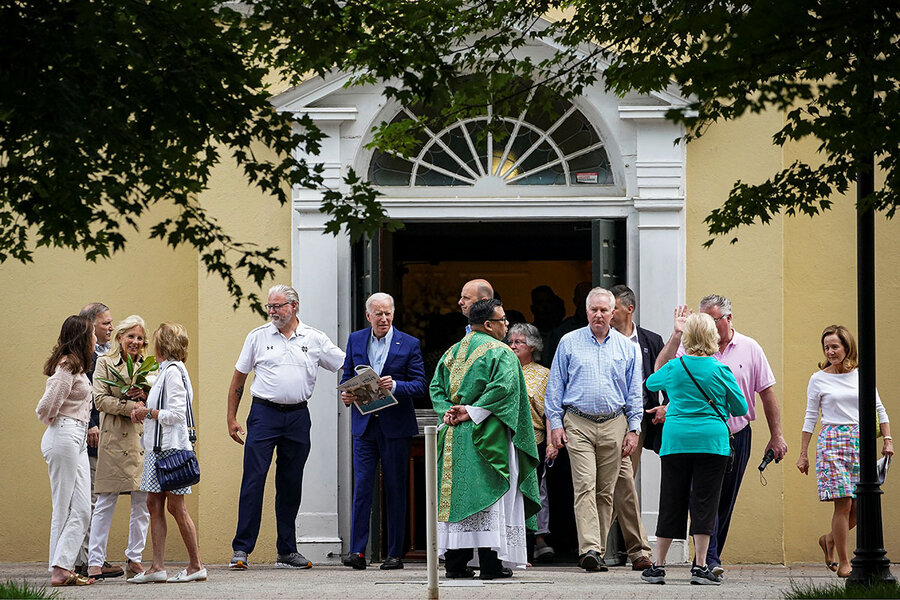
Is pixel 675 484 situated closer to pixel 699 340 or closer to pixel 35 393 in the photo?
pixel 699 340

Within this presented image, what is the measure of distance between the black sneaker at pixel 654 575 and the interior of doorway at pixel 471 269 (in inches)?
131

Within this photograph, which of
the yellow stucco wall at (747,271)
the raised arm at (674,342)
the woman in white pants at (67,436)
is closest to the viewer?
the woman in white pants at (67,436)

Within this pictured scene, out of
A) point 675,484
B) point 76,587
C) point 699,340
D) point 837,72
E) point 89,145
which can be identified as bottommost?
point 76,587

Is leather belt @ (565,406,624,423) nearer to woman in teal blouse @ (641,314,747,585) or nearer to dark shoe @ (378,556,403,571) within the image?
woman in teal blouse @ (641,314,747,585)

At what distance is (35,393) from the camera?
13.5 metres

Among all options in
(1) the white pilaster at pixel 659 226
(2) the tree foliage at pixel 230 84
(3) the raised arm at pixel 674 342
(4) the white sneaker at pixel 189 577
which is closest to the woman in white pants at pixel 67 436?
(4) the white sneaker at pixel 189 577

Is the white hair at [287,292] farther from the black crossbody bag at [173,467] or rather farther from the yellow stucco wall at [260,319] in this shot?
the black crossbody bag at [173,467]

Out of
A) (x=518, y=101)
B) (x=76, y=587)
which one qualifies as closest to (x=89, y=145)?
(x=518, y=101)

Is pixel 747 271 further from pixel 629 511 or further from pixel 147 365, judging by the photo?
pixel 147 365

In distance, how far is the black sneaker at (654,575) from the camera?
34.1 ft

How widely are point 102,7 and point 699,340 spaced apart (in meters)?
4.98

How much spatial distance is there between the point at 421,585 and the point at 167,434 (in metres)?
2.12

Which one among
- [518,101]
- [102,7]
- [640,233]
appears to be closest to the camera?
[102,7]

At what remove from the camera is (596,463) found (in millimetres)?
11445
